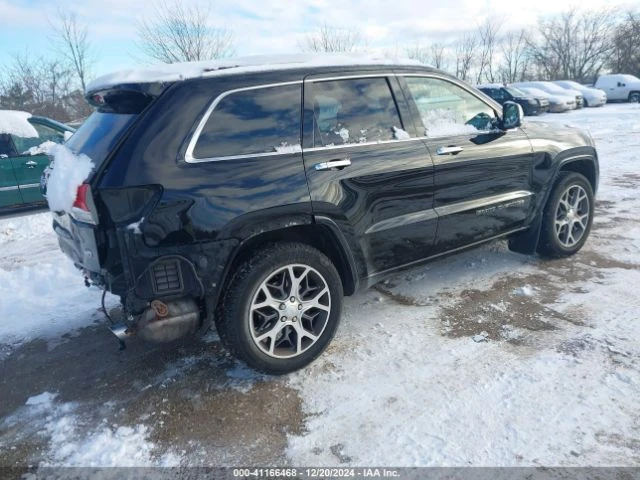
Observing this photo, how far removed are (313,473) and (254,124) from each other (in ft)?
6.53

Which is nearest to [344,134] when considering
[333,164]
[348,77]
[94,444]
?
[333,164]

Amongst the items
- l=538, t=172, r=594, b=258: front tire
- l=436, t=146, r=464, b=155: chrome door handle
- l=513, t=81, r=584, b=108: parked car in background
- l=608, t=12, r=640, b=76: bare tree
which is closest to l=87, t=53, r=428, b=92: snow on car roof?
l=436, t=146, r=464, b=155: chrome door handle

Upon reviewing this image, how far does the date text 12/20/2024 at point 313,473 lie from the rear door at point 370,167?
1465mm

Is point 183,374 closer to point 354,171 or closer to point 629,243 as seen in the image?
point 354,171

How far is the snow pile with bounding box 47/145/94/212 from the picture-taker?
271cm

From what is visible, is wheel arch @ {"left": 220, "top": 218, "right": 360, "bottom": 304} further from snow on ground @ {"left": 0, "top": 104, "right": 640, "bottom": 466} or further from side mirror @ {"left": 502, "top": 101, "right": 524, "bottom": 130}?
side mirror @ {"left": 502, "top": 101, "right": 524, "bottom": 130}

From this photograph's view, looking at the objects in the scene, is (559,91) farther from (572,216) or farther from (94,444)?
(94,444)

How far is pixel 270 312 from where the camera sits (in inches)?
118

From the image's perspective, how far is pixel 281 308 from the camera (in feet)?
9.86

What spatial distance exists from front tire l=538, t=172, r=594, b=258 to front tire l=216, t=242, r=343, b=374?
8.11ft

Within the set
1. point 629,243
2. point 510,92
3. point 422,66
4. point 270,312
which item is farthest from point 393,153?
point 510,92

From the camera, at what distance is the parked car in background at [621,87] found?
1083 inches

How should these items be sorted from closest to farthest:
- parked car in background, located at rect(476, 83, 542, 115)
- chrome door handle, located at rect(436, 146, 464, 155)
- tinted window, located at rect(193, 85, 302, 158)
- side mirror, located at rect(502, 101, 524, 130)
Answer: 1. tinted window, located at rect(193, 85, 302, 158)
2. chrome door handle, located at rect(436, 146, 464, 155)
3. side mirror, located at rect(502, 101, 524, 130)
4. parked car in background, located at rect(476, 83, 542, 115)

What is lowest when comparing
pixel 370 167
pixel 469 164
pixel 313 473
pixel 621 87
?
pixel 313 473
